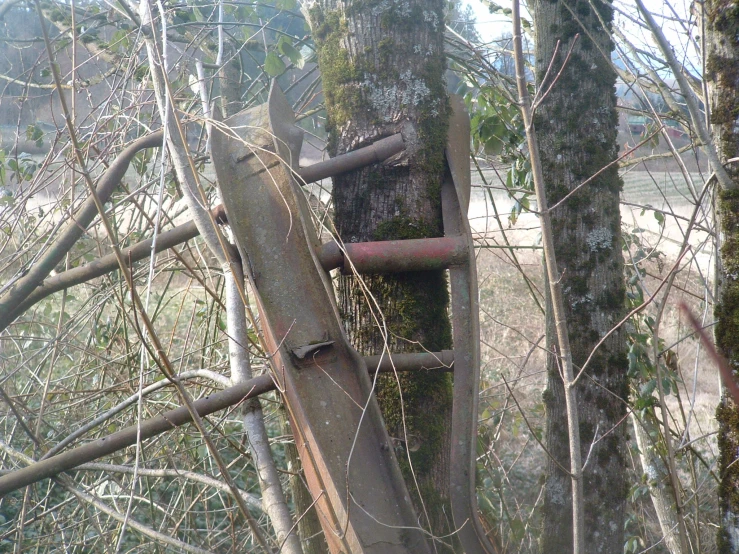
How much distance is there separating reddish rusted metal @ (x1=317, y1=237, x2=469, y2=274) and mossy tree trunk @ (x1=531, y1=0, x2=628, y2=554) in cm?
112

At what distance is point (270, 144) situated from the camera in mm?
1823

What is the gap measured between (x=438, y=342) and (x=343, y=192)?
0.55 metres

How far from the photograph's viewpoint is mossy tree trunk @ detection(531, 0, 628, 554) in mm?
2621

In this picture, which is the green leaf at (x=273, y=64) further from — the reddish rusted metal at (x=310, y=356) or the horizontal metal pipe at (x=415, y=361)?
the horizontal metal pipe at (x=415, y=361)

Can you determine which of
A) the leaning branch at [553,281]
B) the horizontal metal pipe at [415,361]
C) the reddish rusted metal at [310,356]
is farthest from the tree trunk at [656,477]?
the reddish rusted metal at [310,356]

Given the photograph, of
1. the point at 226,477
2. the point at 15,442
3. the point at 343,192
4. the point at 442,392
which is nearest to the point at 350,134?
the point at 343,192

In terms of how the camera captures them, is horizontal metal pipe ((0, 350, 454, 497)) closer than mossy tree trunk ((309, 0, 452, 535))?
Yes

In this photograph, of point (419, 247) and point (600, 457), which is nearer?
point (419, 247)

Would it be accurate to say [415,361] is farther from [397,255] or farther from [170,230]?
[170,230]

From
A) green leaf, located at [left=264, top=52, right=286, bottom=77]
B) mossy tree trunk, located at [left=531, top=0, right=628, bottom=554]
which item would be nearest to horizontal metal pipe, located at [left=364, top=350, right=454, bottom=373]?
mossy tree trunk, located at [left=531, top=0, right=628, bottom=554]

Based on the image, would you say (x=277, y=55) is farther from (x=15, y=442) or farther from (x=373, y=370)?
(x=15, y=442)

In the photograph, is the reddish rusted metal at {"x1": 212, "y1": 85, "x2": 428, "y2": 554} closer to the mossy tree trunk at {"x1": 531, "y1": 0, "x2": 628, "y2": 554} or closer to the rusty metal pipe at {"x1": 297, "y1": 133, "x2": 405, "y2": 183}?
the rusty metal pipe at {"x1": 297, "y1": 133, "x2": 405, "y2": 183}

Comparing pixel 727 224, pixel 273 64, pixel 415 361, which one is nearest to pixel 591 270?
pixel 727 224

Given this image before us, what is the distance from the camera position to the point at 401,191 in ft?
6.15
